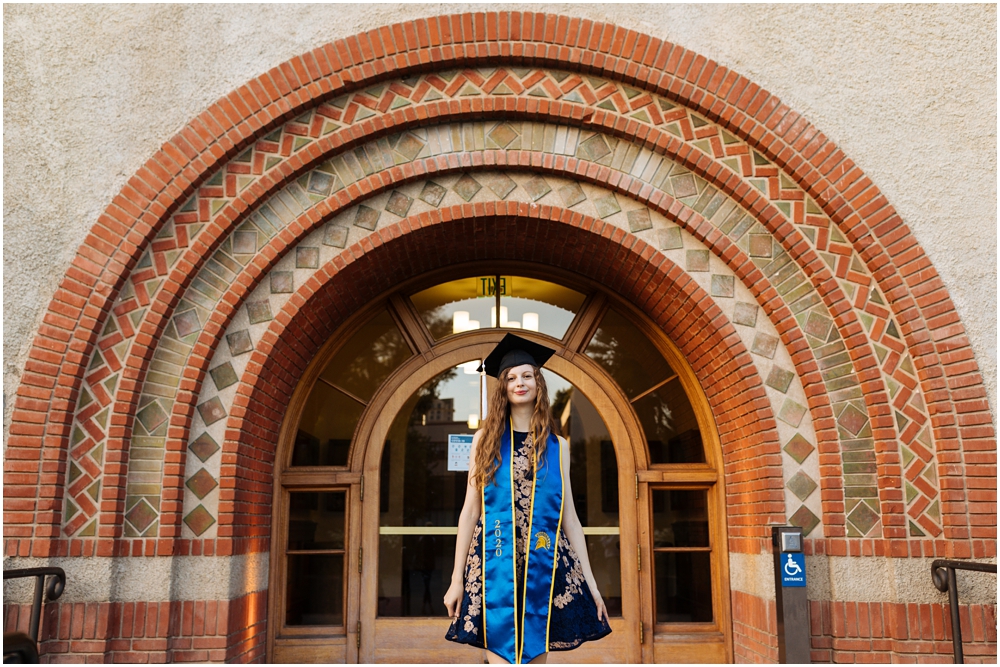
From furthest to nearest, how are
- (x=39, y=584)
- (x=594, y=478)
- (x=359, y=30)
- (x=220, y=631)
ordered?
(x=594, y=478) < (x=359, y=30) < (x=220, y=631) < (x=39, y=584)

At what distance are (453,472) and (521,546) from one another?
2425 mm

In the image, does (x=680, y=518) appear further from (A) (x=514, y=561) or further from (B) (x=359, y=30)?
(B) (x=359, y=30)

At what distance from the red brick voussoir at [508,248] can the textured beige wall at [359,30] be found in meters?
1.47

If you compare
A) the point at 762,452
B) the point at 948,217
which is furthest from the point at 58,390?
the point at 948,217

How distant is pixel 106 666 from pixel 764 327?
491 cm

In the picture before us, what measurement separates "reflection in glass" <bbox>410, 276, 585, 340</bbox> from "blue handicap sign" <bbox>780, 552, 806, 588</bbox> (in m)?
2.47

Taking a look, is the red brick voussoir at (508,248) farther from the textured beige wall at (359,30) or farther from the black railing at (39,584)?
the textured beige wall at (359,30)

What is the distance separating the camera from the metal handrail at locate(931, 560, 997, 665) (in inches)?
181

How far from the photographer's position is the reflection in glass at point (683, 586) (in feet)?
19.2

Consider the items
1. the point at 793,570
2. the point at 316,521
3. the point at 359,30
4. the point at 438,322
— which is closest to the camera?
the point at 793,570

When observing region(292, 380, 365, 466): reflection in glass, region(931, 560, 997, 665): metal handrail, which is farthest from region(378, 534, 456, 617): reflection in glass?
region(931, 560, 997, 665): metal handrail

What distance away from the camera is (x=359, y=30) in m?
5.48

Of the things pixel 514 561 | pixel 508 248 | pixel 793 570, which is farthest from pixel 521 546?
pixel 508 248

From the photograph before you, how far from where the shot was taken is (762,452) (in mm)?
5273
